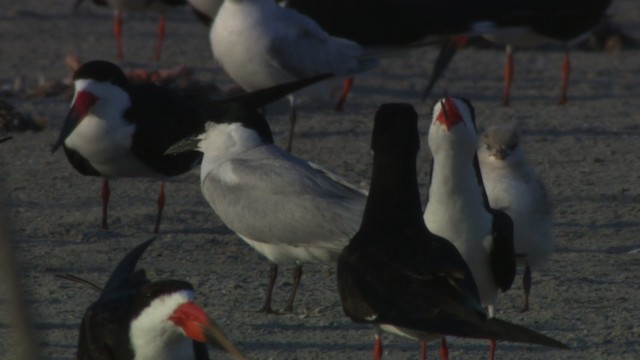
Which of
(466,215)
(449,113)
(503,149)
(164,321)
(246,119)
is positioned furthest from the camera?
(246,119)

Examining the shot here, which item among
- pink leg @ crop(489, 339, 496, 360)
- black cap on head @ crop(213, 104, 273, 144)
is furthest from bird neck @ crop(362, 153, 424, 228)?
black cap on head @ crop(213, 104, 273, 144)

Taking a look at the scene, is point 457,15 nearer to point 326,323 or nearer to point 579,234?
point 579,234

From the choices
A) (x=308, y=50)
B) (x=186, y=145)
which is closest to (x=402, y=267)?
(x=186, y=145)

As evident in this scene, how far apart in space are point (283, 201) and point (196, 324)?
7.00ft

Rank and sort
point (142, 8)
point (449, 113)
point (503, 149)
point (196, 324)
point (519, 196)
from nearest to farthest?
point (196, 324) → point (449, 113) → point (519, 196) → point (503, 149) → point (142, 8)

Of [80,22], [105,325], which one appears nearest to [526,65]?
[80,22]

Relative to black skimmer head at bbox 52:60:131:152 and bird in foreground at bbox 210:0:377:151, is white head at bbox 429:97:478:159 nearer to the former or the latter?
black skimmer head at bbox 52:60:131:152

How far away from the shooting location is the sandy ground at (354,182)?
5242 millimetres

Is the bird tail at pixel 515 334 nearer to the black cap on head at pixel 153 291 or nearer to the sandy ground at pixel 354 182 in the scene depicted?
the black cap on head at pixel 153 291

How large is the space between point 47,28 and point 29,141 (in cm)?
493

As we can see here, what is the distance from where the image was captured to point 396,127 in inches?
181

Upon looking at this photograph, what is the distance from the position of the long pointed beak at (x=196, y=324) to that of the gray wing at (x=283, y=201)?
1.81 meters

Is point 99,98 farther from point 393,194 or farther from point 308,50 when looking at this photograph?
point 393,194

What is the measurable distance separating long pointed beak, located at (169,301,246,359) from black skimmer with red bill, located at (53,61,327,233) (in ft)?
10.6
